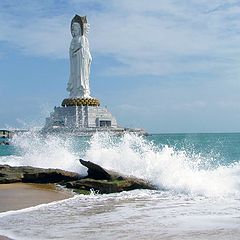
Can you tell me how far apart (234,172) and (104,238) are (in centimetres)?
858

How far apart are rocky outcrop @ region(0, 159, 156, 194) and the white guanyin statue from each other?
52.2 m

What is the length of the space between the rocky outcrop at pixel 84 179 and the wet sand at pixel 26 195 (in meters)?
0.43

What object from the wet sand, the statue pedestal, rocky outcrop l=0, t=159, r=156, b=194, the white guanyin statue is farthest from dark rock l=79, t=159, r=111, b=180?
the white guanyin statue

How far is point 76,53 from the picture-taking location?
65.9 metres

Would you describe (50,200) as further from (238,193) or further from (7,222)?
(238,193)

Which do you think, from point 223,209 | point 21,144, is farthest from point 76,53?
point 223,209

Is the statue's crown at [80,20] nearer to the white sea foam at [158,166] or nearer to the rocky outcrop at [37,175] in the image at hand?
the white sea foam at [158,166]

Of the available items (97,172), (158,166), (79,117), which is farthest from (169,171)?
(79,117)

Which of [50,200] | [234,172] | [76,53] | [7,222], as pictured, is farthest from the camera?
[76,53]

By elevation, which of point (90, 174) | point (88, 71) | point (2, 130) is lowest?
point (90, 174)

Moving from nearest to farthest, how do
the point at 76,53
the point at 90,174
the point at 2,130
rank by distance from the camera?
the point at 90,174 < the point at 76,53 < the point at 2,130

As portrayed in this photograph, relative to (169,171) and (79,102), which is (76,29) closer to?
(79,102)

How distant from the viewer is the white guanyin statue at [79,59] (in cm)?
6594

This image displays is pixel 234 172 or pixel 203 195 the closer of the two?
pixel 203 195
